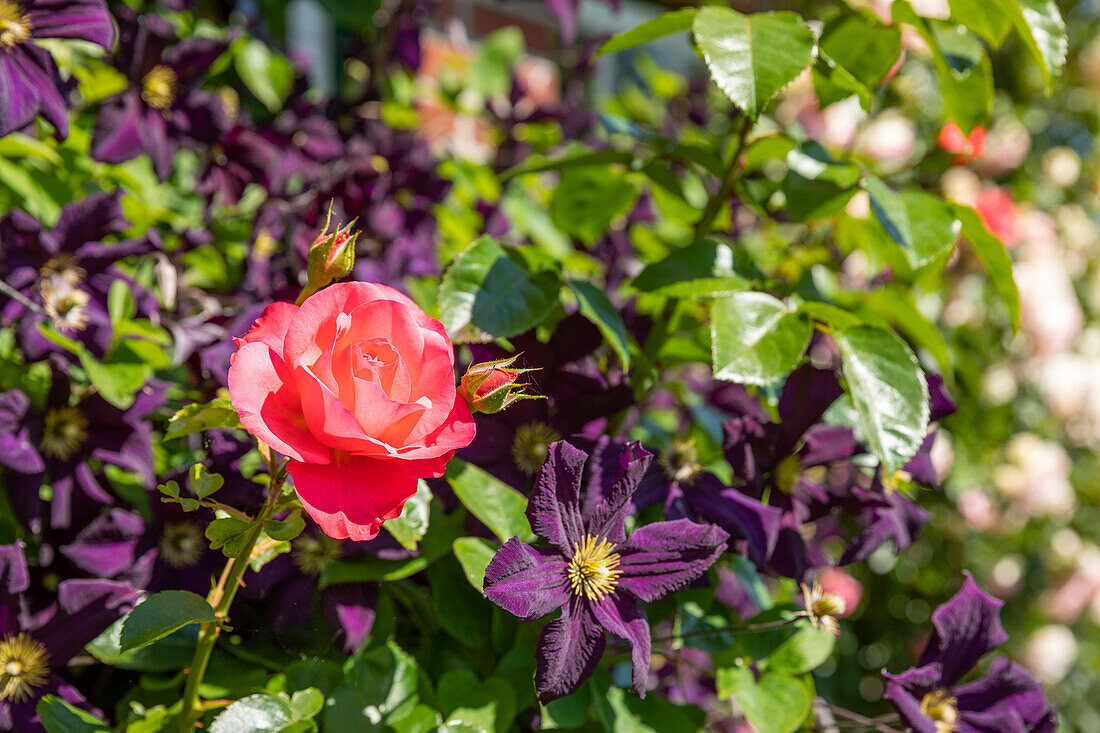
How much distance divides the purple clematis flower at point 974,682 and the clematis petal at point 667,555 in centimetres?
25

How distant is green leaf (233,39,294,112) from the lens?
1077 millimetres

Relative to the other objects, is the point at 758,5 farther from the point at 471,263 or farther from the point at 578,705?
the point at 578,705

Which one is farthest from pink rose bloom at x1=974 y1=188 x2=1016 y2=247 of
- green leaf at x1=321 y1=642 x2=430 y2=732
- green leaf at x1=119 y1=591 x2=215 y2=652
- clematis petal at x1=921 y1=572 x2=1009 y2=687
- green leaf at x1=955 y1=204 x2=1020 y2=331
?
green leaf at x1=119 y1=591 x2=215 y2=652

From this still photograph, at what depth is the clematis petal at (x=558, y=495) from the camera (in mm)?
485

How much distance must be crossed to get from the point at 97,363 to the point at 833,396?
1.89ft

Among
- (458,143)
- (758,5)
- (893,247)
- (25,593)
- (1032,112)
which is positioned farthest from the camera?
(1032,112)

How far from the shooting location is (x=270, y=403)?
0.40m

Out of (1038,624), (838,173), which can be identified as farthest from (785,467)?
(1038,624)

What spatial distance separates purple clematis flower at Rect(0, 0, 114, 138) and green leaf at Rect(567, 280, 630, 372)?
1.41 ft

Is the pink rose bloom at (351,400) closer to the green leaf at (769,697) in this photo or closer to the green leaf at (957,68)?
the green leaf at (769,697)

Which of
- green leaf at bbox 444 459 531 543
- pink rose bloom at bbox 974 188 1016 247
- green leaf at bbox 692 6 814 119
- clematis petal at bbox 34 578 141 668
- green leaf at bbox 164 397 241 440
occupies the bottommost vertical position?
pink rose bloom at bbox 974 188 1016 247

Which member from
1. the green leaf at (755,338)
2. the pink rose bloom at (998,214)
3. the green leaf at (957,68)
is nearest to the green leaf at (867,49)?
the green leaf at (957,68)

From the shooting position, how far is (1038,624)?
7.04ft

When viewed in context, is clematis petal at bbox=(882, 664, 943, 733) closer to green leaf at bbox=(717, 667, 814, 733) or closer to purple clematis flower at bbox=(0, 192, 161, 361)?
green leaf at bbox=(717, 667, 814, 733)
